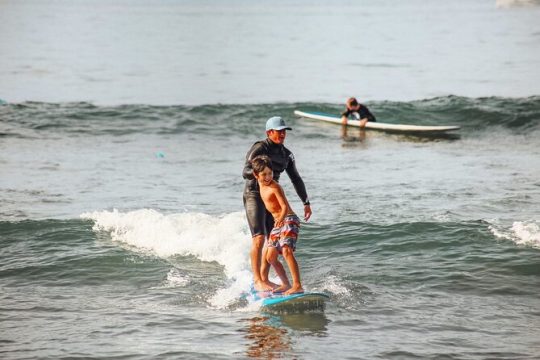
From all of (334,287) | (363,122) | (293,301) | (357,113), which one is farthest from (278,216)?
(357,113)

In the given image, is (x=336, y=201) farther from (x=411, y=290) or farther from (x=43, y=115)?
(x=43, y=115)

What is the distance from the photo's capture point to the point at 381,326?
1042 centimetres

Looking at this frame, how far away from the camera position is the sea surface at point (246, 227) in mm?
10234

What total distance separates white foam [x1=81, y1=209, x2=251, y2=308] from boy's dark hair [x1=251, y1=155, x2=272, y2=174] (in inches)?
97.1

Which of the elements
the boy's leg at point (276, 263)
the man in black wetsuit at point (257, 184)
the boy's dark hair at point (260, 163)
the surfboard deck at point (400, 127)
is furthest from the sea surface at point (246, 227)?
the boy's dark hair at point (260, 163)

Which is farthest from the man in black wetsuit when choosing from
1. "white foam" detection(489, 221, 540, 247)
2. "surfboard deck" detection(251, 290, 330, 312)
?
"white foam" detection(489, 221, 540, 247)

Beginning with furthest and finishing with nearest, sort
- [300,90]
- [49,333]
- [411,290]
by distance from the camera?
[300,90]
[411,290]
[49,333]

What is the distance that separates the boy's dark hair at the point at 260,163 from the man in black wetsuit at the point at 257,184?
18 cm

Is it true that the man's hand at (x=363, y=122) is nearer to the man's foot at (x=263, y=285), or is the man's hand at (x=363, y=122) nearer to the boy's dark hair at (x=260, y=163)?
the man's foot at (x=263, y=285)

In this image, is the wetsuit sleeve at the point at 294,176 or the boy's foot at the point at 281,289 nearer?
the boy's foot at the point at 281,289

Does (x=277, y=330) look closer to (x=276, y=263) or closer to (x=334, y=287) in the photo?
(x=276, y=263)

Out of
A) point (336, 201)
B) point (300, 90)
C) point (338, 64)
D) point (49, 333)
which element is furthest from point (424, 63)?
point (49, 333)

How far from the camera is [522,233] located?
14.5 m

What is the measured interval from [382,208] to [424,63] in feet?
147
